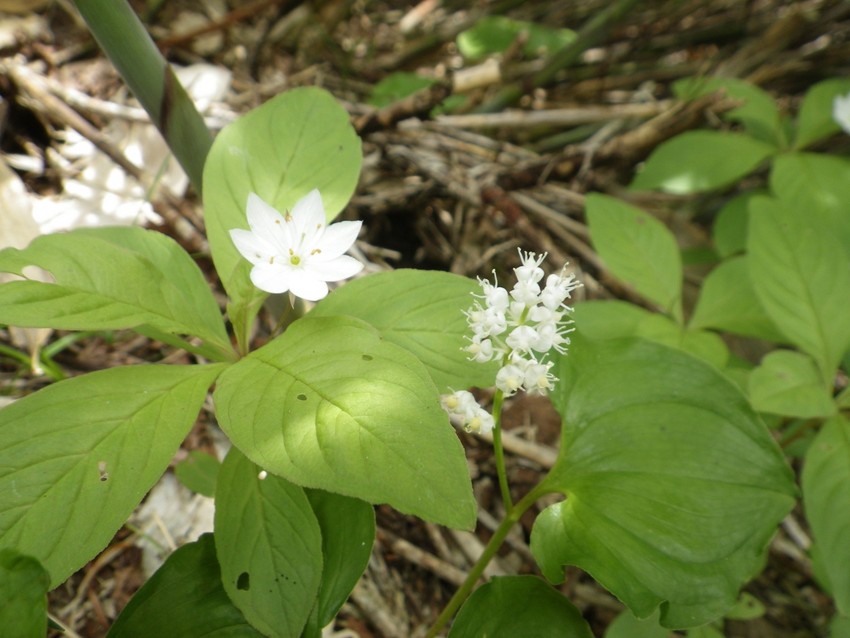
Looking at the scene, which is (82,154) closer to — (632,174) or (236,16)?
(236,16)

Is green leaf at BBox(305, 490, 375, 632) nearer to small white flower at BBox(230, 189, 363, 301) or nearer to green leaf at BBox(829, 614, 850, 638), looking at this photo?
small white flower at BBox(230, 189, 363, 301)

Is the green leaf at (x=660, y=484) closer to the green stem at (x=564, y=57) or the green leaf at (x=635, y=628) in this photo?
the green leaf at (x=635, y=628)

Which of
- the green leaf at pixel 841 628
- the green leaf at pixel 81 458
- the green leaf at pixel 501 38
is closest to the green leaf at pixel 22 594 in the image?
the green leaf at pixel 81 458

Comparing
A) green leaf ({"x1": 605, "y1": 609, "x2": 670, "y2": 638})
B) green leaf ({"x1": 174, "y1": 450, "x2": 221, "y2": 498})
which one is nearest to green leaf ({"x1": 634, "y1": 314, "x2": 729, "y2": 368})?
green leaf ({"x1": 605, "y1": 609, "x2": 670, "y2": 638})

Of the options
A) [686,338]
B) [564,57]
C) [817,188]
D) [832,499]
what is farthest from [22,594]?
[564,57]

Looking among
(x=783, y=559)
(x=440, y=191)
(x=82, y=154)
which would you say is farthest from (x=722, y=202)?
(x=82, y=154)

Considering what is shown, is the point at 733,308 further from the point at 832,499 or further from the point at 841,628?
the point at 841,628
